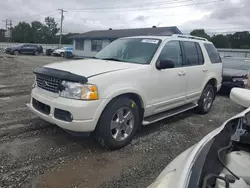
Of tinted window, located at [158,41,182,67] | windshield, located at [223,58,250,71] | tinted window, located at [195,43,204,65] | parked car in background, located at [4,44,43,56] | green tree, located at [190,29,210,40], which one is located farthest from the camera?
green tree, located at [190,29,210,40]

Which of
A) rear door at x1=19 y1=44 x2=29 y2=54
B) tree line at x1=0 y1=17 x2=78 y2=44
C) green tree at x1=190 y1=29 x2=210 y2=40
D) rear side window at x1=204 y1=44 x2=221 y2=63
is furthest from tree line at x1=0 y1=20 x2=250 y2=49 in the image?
rear side window at x1=204 y1=44 x2=221 y2=63

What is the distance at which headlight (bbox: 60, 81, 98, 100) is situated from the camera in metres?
3.10

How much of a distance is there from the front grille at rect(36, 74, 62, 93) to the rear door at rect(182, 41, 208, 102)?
2667mm

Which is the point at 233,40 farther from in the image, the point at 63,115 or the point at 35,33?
the point at 35,33

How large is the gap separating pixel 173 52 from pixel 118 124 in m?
1.93

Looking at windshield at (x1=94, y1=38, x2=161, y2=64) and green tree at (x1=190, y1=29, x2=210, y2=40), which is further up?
green tree at (x1=190, y1=29, x2=210, y2=40)

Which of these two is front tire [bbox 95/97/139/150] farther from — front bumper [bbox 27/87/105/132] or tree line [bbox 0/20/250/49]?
tree line [bbox 0/20/250/49]

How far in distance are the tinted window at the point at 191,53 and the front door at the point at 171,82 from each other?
244 mm

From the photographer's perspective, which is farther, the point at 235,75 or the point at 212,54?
the point at 235,75

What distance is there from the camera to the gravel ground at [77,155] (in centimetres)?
281

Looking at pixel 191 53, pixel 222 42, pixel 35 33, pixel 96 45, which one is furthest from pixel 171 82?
pixel 35 33

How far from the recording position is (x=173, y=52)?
14.8ft

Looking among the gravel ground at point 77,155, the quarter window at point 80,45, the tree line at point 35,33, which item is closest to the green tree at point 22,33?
the tree line at point 35,33

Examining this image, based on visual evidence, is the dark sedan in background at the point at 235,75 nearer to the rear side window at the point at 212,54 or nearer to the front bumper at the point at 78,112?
the rear side window at the point at 212,54
